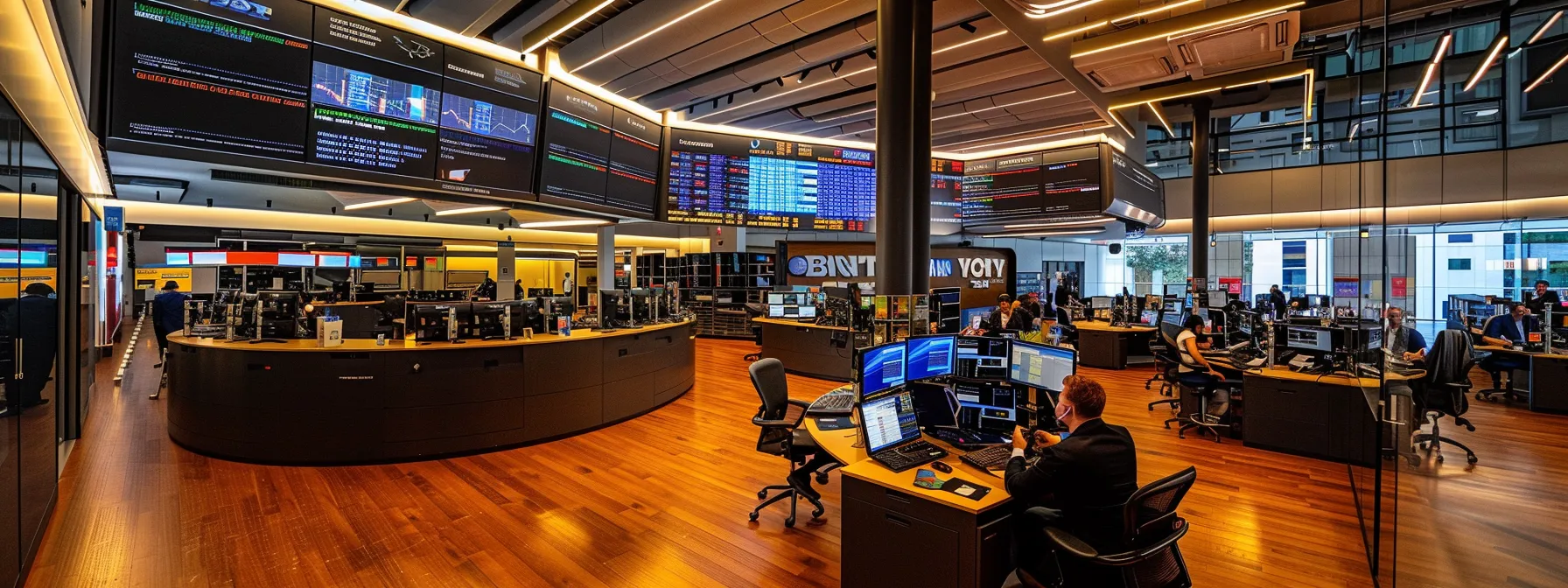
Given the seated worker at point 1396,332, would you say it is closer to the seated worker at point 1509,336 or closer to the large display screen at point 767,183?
the large display screen at point 767,183

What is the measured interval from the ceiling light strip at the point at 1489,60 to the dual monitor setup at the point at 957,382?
13.2 ft

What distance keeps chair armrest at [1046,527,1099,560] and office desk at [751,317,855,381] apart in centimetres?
619

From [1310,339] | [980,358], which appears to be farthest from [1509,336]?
[980,358]

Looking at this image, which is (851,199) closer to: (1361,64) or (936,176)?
(936,176)

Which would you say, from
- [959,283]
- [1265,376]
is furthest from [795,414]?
[959,283]

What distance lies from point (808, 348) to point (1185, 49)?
19.6 ft

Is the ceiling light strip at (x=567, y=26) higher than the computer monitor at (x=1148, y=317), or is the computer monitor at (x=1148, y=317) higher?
the ceiling light strip at (x=567, y=26)

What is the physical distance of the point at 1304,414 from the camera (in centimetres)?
516

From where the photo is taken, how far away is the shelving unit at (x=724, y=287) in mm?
13688

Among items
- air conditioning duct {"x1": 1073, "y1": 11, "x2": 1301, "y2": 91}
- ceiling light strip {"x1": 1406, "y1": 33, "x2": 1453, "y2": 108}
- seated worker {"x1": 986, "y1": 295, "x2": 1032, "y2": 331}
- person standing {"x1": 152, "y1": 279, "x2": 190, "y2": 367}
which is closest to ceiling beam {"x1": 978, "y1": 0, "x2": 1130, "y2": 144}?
air conditioning duct {"x1": 1073, "y1": 11, "x2": 1301, "y2": 91}

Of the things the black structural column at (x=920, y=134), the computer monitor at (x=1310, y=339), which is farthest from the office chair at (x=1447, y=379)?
the black structural column at (x=920, y=134)

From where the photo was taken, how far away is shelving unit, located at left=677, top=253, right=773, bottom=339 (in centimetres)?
1369

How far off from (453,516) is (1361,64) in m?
6.99

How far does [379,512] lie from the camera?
3.80 meters
